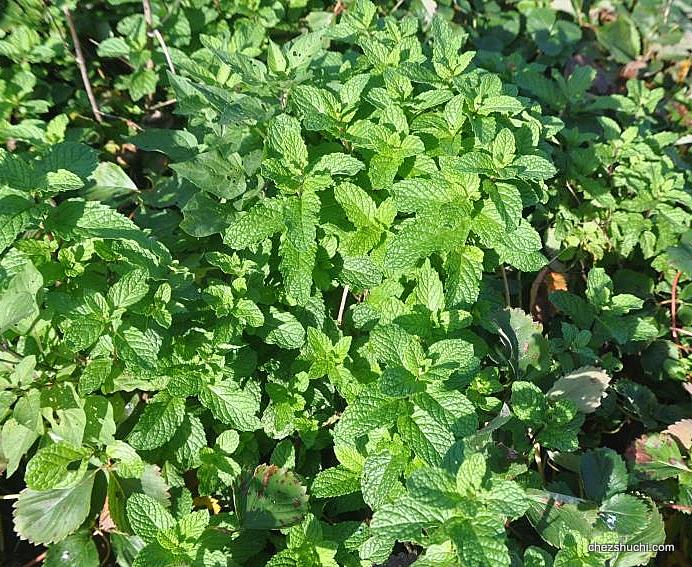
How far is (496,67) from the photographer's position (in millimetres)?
3010

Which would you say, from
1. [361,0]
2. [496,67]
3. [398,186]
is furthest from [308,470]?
[496,67]

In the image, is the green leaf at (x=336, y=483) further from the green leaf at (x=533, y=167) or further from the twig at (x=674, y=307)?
the twig at (x=674, y=307)

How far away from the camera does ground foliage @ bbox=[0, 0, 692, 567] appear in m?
1.77

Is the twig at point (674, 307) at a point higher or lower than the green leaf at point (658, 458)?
higher

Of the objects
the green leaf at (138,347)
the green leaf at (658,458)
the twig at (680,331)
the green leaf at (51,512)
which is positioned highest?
the green leaf at (138,347)

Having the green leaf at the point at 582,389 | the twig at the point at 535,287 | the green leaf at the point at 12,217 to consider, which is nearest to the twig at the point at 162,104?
the green leaf at the point at 12,217

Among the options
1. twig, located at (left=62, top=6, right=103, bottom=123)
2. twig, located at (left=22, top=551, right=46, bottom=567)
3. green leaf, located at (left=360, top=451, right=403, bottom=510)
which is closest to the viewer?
green leaf, located at (left=360, top=451, right=403, bottom=510)

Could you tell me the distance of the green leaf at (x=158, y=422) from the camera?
1.86 meters

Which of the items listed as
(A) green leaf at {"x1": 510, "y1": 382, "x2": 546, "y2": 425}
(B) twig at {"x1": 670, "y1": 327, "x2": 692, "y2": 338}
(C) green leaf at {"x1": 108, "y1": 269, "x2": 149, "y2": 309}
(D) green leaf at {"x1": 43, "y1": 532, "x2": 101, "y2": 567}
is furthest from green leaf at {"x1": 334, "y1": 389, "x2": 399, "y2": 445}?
(B) twig at {"x1": 670, "y1": 327, "x2": 692, "y2": 338}

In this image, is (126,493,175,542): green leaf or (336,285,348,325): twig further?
(336,285,348,325): twig

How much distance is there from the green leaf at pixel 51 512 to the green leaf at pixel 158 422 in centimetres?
27

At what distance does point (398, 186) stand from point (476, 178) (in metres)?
0.23

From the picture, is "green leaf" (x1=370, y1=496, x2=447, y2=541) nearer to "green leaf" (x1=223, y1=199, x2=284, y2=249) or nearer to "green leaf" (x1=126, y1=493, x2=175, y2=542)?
"green leaf" (x1=126, y1=493, x2=175, y2=542)

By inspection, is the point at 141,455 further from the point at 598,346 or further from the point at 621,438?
the point at 621,438
